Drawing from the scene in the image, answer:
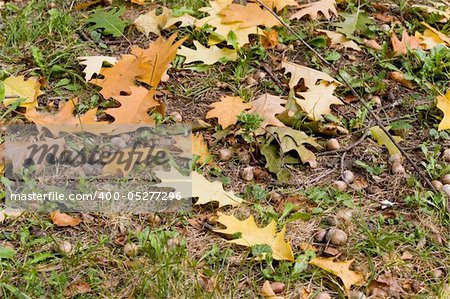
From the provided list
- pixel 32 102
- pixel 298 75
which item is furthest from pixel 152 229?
pixel 298 75

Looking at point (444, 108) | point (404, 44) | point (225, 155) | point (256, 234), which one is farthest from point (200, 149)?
point (404, 44)

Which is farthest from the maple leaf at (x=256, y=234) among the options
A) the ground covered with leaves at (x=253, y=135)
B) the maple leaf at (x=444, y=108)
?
the maple leaf at (x=444, y=108)

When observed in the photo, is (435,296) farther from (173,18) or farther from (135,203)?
(173,18)

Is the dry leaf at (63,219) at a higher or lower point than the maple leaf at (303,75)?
lower

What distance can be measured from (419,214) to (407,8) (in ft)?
4.33

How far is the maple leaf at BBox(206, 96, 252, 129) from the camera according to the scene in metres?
2.44

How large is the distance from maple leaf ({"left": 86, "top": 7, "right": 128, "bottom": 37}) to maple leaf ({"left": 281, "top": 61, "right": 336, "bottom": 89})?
2.41 feet

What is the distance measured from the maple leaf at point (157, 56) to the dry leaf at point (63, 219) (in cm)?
68

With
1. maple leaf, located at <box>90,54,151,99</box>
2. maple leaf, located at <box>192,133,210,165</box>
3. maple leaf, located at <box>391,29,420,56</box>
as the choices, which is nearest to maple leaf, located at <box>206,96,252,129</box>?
maple leaf, located at <box>192,133,210,165</box>

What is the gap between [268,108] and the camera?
2508 millimetres

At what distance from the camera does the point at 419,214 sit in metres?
2.17

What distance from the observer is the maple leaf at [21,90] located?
2492 millimetres

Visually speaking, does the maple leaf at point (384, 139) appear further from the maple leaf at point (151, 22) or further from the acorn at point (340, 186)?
the maple leaf at point (151, 22)

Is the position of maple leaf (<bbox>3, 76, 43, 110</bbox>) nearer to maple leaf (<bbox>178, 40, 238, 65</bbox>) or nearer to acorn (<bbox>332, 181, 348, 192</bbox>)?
maple leaf (<bbox>178, 40, 238, 65</bbox>)
